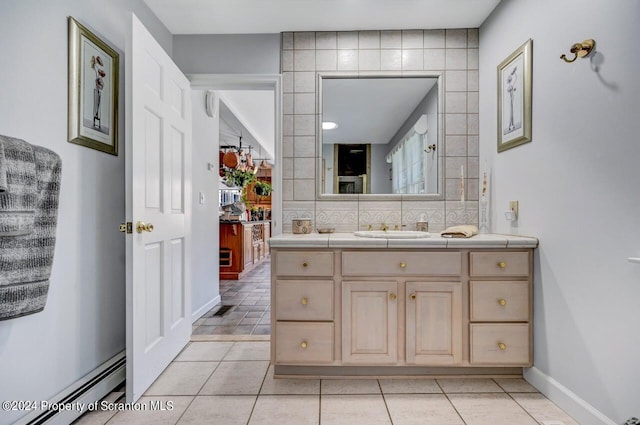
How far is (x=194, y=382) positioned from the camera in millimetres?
1877

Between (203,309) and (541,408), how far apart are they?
2.64 m

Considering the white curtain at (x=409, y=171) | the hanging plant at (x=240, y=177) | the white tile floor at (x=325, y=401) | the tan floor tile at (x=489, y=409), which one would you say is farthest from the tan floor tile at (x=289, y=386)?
the hanging plant at (x=240, y=177)

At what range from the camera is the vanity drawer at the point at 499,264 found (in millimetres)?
1802

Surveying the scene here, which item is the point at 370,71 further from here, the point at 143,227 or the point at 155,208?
the point at 143,227

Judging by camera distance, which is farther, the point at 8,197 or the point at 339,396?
the point at 339,396

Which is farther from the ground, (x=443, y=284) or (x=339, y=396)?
(x=443, y=284)

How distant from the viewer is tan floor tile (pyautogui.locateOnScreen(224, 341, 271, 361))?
7.23 feet

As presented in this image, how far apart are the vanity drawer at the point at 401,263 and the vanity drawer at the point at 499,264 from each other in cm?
9

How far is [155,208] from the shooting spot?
187cm

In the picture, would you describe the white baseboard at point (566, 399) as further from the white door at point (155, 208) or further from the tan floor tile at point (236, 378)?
the white door at point (155, 208)

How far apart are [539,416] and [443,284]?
0.72 meters

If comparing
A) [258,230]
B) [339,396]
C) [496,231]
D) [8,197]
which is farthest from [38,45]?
[258,230]

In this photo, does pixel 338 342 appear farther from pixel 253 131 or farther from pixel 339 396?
pixel 253 131

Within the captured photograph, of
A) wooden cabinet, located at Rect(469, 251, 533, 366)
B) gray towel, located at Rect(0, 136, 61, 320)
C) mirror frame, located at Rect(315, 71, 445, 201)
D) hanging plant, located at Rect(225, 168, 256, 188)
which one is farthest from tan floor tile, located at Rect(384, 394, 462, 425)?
hanging plant, located at Rect(225, 168, 256, 188)
